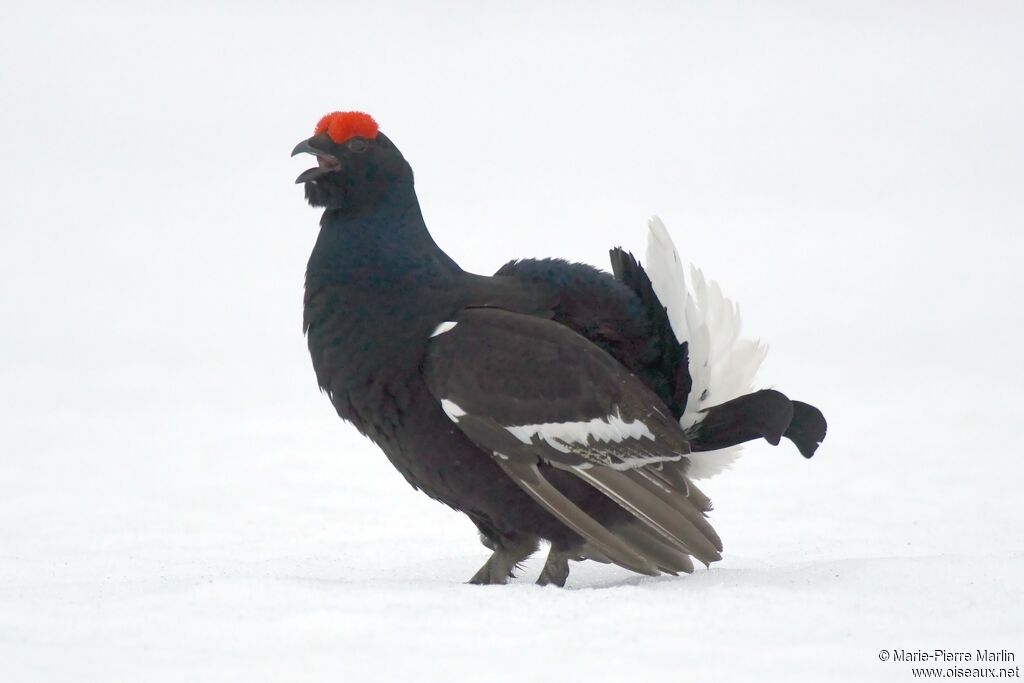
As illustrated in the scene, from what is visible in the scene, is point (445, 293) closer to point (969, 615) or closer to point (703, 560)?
point (703, 560)

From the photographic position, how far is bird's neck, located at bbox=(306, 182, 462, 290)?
359 cm

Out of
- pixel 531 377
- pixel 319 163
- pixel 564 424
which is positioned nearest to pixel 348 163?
pixel 319 163

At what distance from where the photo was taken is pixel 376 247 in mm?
3637

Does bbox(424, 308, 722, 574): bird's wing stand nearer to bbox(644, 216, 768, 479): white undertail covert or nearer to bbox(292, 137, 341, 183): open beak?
bbox(644, 216, 768, 479): white undertail covert

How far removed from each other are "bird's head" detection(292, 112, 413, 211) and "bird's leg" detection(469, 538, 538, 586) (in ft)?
3.62

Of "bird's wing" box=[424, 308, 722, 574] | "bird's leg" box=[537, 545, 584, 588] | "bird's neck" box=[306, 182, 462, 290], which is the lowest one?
"bird's leg" box=[537, 545, 584, 588]

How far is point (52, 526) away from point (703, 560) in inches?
124

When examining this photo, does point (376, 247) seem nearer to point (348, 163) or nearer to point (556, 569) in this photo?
point (348, 163)

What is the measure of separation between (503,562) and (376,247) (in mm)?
1001

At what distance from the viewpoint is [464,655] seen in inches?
99.2

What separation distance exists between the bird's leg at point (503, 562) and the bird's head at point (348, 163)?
43.5 inches

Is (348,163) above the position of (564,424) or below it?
above

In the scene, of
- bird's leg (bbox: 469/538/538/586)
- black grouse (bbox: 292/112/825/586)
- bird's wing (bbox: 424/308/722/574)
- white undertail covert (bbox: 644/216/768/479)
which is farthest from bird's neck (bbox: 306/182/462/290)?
bird's leg (bbox: 469/538/538/586)

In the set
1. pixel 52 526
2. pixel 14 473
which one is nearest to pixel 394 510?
pixel 52 526
